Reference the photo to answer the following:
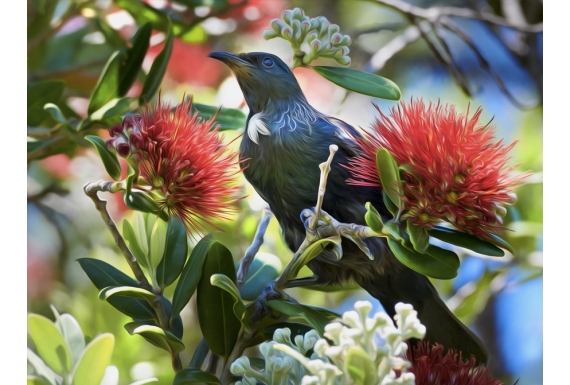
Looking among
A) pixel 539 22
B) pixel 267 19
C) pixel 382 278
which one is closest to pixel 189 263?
pixel 382 278

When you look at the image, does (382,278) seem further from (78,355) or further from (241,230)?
A: (78,355)

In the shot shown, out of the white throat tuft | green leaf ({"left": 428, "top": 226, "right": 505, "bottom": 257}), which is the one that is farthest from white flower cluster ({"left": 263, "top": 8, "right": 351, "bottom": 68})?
green leaf ({"left": 428, "top": 226, "right": 505, "bottom": 257})

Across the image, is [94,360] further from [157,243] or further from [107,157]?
[107,157]

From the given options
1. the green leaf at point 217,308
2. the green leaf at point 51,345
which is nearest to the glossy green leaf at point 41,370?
the green leaf at point 51,345

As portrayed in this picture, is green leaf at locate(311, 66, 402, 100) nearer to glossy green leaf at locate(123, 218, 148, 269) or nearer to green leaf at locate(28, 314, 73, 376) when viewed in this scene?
glossy green leaf at locate(123, 218, 148, 269)

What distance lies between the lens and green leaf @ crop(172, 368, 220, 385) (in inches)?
40.7

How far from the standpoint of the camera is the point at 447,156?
0.90 m

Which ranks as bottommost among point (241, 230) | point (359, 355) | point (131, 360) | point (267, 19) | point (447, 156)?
point (131, 360)

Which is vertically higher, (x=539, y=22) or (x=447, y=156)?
(x=539, y=22)

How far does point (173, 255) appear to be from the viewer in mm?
1070

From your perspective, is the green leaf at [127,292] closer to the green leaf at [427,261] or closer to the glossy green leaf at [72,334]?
the glossy green leaf at [72,334]

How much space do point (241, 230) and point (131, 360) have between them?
0.31 m

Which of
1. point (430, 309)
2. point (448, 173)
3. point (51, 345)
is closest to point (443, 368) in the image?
point (430, 309)

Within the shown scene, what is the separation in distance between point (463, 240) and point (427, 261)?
0.22ft
